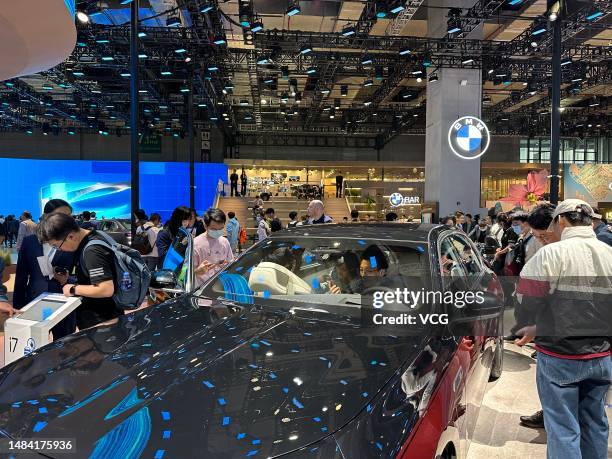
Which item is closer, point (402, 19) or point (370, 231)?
point (370, 231)

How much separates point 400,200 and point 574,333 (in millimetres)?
25430

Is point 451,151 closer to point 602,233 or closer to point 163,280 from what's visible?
point 602,233

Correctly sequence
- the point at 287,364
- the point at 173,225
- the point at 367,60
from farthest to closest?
the point at 367,60 → the point at 173,225 → the point at 287,364

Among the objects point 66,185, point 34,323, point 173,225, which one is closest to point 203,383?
point 34,323

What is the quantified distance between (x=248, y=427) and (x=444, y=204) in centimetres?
1475

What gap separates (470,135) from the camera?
45.2 feet

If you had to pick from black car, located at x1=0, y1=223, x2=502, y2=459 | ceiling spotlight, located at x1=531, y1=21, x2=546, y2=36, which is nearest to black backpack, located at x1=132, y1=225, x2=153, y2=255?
black car, located at x1=0, y1=223, x2=502, y2=459

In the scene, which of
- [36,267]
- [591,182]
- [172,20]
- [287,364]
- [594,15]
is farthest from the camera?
[591,182]

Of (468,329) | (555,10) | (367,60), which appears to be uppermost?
(367,60)

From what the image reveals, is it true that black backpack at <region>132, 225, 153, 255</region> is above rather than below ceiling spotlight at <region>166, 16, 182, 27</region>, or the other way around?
below

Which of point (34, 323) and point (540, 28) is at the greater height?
point (540, 28)

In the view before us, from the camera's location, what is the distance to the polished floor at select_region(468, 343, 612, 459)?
286 cm

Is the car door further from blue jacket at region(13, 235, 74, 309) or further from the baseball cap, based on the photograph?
blue jacket at region(13, 235, 74, 309)

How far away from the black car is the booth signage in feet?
79.4
